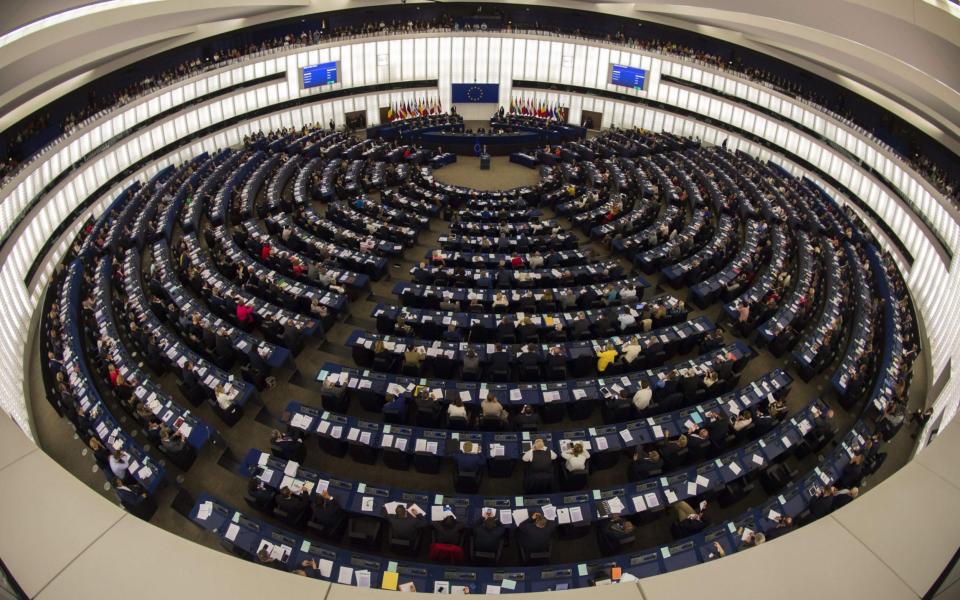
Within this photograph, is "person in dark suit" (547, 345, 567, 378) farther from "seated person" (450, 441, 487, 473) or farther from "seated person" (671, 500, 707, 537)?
"seated person" (671, 500, 707, 537)

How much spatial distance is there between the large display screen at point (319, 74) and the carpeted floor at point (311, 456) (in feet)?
84.5

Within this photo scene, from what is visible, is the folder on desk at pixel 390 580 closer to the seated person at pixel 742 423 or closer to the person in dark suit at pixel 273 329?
the seated person at pixel 742 423

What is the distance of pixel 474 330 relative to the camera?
1672 centimetres

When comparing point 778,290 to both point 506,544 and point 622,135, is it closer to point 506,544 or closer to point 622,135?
point 506,544

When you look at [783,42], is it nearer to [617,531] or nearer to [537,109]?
[537,109]

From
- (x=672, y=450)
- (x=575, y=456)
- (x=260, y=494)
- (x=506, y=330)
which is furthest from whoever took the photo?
(x=506, y=330)

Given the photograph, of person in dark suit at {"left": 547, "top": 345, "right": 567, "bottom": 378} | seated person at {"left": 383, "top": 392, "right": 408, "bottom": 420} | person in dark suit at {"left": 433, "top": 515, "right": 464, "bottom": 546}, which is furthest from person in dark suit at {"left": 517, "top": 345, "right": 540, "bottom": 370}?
person in dark suit at {"left": 433, "top": 515, "right": 464, "bottom": 546}

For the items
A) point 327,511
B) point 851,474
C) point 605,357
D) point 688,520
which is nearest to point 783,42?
point 605,357

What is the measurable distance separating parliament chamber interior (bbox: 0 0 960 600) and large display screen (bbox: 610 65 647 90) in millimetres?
4421

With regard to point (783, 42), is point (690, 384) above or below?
below

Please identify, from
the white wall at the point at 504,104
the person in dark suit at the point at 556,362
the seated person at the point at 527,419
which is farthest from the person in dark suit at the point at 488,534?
the white wall at the point at 504,104

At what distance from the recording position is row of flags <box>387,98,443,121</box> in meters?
41.2

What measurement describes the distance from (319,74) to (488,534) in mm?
36580

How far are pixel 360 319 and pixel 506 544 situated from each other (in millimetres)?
10008
